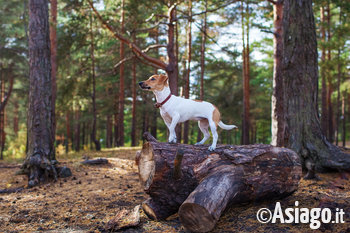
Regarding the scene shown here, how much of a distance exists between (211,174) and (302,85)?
12.6ft

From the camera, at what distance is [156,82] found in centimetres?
438

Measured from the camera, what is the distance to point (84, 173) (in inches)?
312

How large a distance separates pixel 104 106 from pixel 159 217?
728 inches

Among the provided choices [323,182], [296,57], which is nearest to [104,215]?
[323,182]

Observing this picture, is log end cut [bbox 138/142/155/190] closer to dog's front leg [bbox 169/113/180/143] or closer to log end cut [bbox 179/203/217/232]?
dog's front leg [bbox 169/113/180/143]

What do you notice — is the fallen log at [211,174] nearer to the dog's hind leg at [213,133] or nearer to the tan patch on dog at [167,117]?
the dog's hind leg at [213,133]

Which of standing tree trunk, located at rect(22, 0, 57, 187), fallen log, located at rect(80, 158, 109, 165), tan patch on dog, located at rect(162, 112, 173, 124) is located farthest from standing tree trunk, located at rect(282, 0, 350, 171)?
standing tree trunk, located at rect(22, 0, 57, 187)

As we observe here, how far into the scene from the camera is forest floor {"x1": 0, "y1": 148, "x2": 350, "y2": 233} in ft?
13.0

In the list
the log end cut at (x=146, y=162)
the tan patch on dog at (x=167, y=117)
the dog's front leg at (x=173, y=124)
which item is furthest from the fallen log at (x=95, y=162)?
the dog's front leg at (x=173, y=124)

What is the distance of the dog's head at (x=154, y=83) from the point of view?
431cm

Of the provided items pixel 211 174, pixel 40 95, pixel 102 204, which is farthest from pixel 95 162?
pixel 211 174

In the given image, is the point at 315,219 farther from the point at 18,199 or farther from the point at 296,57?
the point at 18,199

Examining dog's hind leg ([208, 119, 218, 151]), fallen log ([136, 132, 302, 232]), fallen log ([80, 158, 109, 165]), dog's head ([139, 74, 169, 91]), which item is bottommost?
fallen log ([80, 158, 109, 165])

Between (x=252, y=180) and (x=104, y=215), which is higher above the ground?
(x=252, y=180)
